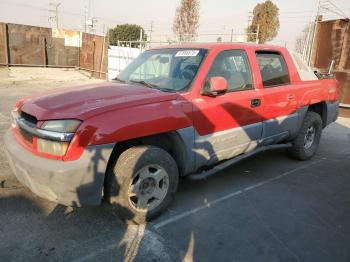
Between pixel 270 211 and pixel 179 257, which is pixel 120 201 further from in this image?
pixel 270 211

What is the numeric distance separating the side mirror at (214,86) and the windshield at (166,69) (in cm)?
18

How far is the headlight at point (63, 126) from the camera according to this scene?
2.92 meters

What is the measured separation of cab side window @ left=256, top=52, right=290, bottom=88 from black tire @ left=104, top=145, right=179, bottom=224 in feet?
6.37

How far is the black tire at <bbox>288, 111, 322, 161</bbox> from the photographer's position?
5531 mm

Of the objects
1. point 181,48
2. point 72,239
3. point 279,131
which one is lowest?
point 72,239

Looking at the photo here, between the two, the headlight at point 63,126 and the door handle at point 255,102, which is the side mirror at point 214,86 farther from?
the headlight at point 63,126

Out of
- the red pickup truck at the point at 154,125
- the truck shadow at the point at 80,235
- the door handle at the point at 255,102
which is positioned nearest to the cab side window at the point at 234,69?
the red pickup truck at the point at 154,125

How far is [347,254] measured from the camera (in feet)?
10.4

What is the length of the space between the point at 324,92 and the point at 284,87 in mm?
1244

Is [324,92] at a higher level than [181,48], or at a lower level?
lower

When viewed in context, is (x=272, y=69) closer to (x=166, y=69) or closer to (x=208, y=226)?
(x=166, y=69)

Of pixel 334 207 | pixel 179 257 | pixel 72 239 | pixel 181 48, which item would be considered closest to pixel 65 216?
pixel 72 239

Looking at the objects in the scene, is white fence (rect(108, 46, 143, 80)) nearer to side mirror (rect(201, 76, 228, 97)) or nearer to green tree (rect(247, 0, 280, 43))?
side mirror (rect(201, 76, 228, 97))

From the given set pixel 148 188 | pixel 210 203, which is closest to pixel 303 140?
pixel 210 203
